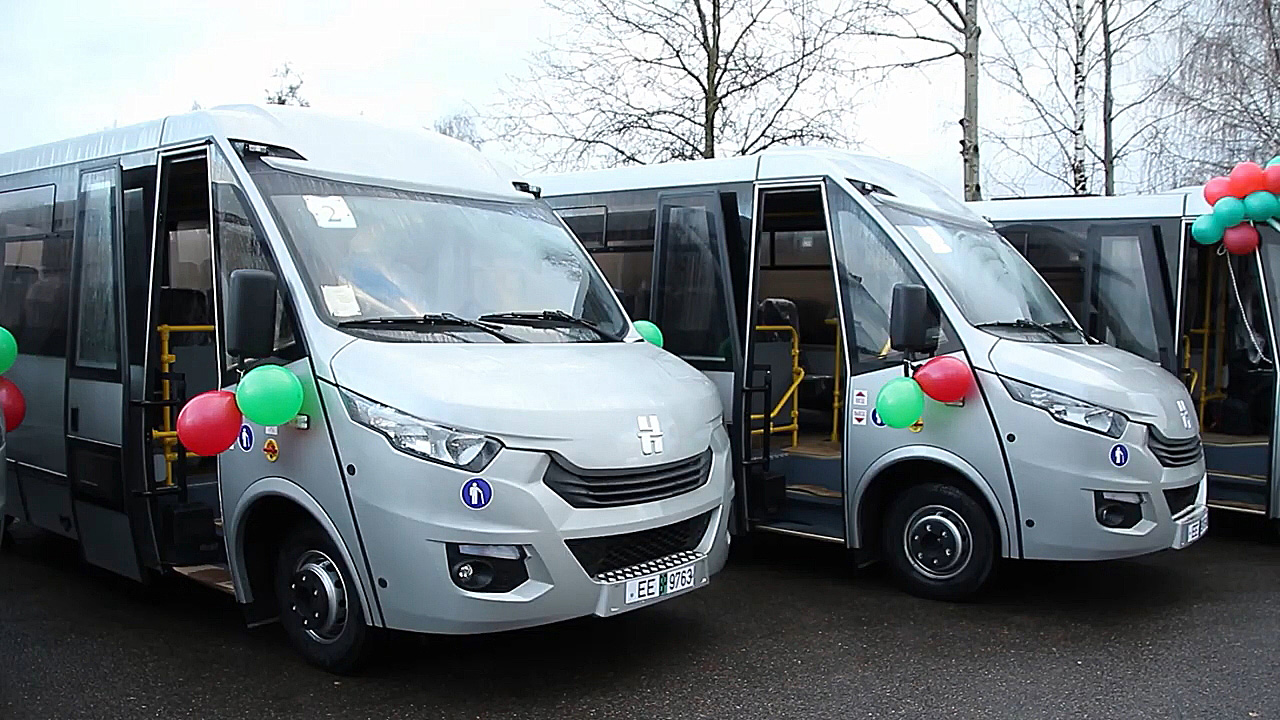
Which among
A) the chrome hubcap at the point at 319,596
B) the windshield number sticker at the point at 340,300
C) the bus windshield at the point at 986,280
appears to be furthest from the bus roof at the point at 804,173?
the chrome hubcap at the point at 319,596

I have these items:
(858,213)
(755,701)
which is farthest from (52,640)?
(858,213)

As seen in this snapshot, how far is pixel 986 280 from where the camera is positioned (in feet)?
23.7

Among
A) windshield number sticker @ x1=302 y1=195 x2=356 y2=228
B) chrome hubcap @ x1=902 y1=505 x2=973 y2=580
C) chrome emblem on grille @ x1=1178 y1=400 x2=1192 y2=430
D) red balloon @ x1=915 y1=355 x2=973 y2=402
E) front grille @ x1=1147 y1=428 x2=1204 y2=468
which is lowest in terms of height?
chrome hubcap @ x1=902 y1=505 x2=973 y2=580

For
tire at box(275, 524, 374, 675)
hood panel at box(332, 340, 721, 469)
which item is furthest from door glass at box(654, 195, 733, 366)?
tire at box(275, 524, 374, 675)

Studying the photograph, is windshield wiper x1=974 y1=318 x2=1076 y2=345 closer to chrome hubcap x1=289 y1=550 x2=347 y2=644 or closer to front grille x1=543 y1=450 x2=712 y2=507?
front grille x1=543 y1=450 x2=712 y2=507

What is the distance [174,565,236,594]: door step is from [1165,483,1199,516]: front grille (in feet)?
16.4

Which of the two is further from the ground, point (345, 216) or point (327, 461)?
point (345, 216)

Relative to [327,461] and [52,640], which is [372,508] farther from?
[52,640]

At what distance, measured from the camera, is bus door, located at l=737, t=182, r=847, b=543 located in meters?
7.63

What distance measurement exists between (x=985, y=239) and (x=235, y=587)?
199 inches

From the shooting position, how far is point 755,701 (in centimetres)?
525

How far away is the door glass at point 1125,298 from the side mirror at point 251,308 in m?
6.76

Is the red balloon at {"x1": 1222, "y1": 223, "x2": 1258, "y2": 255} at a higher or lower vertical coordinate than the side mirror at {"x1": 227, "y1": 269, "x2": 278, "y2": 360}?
higher

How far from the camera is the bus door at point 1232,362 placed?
8656mm
